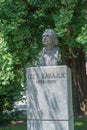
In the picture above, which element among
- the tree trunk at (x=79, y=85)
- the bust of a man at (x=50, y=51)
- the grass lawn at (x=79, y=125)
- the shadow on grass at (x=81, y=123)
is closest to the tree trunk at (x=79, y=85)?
the tree trunk at (x=79, y=85)

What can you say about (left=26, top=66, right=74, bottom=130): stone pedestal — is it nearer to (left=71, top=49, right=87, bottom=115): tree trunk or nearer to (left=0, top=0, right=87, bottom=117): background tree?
(left=0, top=0, right=87, bottom=117): background tree


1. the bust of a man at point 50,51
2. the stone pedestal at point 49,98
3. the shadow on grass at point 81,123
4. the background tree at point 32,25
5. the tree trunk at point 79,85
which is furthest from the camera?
the tree trunk at point 79,85

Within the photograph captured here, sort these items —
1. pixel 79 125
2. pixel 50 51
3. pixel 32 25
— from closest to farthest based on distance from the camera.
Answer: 1. pixel 50 51
2. pixel 32 25
3. pixel 79 125

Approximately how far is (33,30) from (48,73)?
168 inches

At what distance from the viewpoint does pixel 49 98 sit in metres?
8.83

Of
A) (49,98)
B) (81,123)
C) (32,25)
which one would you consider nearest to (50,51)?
(49,98)

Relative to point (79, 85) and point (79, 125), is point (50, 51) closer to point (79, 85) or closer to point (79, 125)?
point (79, 125)

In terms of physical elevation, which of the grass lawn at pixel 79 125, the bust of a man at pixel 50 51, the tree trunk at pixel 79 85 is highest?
the bust of a man at pixel 50 51

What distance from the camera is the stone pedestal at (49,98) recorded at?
8.73m

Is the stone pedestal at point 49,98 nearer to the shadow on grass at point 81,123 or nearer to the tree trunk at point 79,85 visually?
the shadow on grass at point 81,123

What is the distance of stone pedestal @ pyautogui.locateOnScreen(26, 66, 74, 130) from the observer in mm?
8734

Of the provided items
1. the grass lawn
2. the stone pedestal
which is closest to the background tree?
the grass lawn

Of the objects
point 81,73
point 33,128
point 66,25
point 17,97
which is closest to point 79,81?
point 81,73

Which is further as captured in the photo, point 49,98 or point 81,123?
point 81,123
